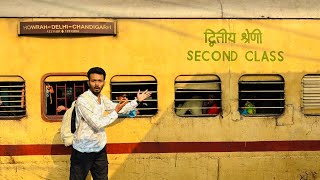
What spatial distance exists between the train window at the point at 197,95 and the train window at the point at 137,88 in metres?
0.27

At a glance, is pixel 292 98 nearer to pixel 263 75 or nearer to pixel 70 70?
Answer: pixel 263 75

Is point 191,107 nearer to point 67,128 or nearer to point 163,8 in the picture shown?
point 163,8

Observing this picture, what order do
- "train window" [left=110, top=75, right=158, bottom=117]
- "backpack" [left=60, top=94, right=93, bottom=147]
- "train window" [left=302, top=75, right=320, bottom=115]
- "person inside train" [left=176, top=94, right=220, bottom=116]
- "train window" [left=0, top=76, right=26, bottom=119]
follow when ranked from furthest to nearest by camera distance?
"train window" [left=302, top=75, right=320, bottom=115], "person inside train" [left=176, top=94, right=220, bottom=116], "train window" [left=110, top=75, right=158, bottom=117], "train window" [left=0, top=76, right=26, bottom=119], "backpack" [left=60, top=94, right=93, bottom=147]

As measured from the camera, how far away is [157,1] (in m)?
5.81

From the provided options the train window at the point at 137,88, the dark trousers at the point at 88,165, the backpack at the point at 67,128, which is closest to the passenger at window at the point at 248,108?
the train window at the point at 137,88

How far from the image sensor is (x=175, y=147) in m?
5.79

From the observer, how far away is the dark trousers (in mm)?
5223

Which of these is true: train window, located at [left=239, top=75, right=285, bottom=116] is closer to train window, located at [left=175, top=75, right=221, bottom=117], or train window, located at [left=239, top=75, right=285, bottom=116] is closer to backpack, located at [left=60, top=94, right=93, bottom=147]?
train window, located at [left=175, top=75, right=221, bottom=117]

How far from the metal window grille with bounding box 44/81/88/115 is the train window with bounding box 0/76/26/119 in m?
0.29

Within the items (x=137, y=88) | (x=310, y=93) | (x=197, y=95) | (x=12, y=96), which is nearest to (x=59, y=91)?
(x=12, y=96)

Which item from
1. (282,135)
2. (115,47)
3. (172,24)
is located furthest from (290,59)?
(115,47)

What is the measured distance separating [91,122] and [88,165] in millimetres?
556

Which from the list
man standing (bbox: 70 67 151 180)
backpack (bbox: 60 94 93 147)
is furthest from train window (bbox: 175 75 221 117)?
backpack (bbox: 60 94 93 147)

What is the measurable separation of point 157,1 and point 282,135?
222cm
